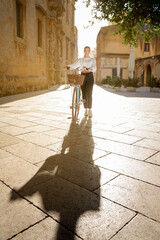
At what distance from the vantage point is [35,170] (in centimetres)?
248

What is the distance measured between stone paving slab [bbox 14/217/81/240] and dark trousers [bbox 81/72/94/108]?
4567mm

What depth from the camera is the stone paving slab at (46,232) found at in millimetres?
1433

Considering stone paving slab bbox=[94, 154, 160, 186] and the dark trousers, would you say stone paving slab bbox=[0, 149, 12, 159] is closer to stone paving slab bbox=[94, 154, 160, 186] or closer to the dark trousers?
stone paving slab bbox=[94, 154, 160, 186]

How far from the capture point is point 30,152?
10.0ft

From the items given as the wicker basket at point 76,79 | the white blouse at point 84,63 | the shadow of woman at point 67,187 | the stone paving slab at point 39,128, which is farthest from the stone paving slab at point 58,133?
the white blouse at point 84,63

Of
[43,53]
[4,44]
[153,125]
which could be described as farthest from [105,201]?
[43,53]

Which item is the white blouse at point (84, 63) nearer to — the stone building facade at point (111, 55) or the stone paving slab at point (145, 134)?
the stone paving slab at point (145, 134)

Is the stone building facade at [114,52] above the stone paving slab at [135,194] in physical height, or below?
above

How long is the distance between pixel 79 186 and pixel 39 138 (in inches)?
70.5

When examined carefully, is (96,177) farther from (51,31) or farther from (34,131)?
(51,31)

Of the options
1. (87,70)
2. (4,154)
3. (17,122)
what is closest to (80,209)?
(4,154)

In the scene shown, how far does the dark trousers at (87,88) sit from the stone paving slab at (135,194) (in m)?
3.79

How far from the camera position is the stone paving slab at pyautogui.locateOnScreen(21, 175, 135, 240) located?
152 cm

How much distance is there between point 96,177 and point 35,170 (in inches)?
26.3
